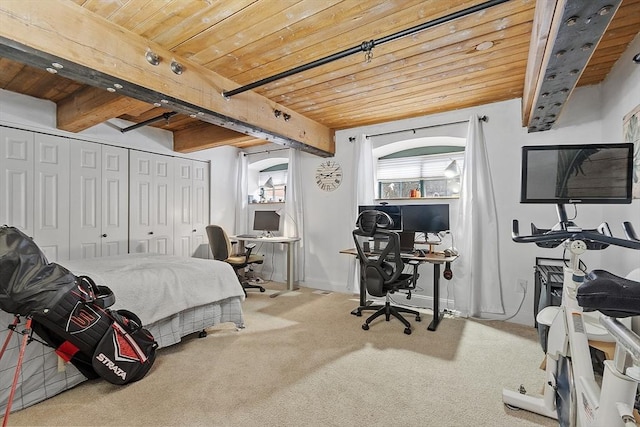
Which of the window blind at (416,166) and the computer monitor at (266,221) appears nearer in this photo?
the window blind at (416,166)

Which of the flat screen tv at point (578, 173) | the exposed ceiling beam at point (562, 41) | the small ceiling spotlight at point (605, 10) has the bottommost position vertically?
the flat screen tv at point (578, 173)

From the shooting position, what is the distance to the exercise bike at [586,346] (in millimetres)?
1025

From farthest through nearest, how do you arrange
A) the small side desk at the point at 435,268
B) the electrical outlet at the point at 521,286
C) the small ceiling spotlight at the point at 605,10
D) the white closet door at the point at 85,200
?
the white closet door at the point at 85,200
the electrical outlet at the point at 521,286
the small side desk at the point at 435,268
the small ceiling spotlight at the point at 605,10

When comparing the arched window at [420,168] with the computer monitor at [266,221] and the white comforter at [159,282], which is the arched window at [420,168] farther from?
the white comforter at [159,282]

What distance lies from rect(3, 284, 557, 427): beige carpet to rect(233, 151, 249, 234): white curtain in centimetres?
271

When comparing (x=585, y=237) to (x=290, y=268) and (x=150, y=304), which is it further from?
(x=290, y=268)

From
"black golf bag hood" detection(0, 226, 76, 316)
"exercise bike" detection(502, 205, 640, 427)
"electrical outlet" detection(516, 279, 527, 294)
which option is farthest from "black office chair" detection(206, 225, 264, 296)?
"exercise bike" detection(502, 205, 640, 427)

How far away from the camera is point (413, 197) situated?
4020 mm

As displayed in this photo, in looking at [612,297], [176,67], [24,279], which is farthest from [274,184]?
[612,297]

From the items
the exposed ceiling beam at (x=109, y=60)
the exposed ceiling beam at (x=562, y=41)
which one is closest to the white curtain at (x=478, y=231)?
the exposed ceiling beam at (x=562, y=41)

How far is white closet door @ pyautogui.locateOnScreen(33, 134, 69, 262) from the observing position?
331 centimetres

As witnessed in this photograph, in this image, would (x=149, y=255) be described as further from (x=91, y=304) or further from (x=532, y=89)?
(x=532, y=89)

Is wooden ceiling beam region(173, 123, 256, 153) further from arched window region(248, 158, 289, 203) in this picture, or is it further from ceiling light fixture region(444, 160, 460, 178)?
ceiling light fixture region(444, 160, 460, 178)

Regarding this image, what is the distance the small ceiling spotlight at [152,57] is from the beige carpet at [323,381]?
2208 millimetres
